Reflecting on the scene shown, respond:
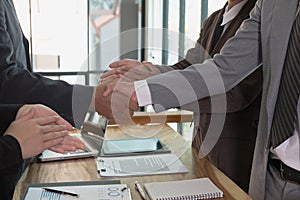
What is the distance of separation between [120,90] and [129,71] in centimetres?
18

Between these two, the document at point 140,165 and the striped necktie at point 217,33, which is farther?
the striped necktie at point 217,33

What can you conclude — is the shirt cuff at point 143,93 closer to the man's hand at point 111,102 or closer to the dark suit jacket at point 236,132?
the man's hand at point 111,102

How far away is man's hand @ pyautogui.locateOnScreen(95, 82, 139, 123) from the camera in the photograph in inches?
59.6

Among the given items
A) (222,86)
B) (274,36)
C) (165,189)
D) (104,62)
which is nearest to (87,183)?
(165,189)

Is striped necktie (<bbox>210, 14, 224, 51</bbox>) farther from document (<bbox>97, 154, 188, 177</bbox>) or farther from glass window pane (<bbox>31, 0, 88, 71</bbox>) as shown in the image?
glass window pane (<bbox>31, 0, 88, 71</bbox>)

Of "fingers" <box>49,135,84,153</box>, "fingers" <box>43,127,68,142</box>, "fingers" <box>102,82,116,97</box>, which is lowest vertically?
"fingers" <box>49,135,84,153</box>

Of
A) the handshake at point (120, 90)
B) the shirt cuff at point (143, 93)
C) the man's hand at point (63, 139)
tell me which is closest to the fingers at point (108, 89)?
the handshake at point (120, 90)

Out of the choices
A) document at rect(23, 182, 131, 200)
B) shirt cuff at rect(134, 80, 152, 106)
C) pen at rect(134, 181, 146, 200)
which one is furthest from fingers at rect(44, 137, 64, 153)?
shirt cuff at rect(134, 80, 152, 106)

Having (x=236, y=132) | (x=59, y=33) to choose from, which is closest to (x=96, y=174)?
(x=236, y=132)

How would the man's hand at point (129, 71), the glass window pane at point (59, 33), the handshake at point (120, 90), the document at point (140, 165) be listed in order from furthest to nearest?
the glass window pane at point (59, 33) < the man's hand at point (129, 71) < the handshake at point (120, 90) < the document at point (140, 165)

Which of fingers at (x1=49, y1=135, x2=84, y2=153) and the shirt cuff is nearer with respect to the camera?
fingers at (x1=49, y1=135, x2=84, y2=153)

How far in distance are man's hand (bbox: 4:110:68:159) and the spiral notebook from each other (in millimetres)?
304

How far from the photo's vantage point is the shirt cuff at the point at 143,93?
1403 mm

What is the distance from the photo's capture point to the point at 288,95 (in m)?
1.19
